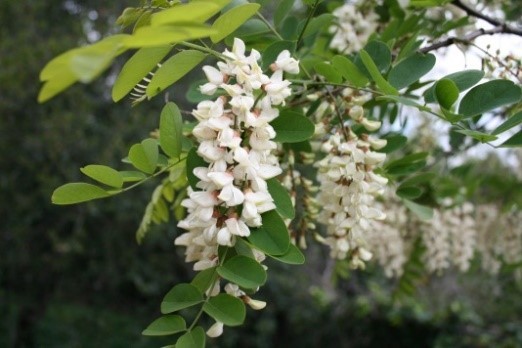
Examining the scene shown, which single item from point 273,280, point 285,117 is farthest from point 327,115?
point 273,280

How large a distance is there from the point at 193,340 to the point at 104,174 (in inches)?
7.6

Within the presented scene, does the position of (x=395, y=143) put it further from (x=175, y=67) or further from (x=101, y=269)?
(x=101, y=269)

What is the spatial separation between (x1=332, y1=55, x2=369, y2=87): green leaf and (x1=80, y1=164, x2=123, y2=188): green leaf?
0.27 meters

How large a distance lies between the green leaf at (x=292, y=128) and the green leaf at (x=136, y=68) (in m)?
0.16

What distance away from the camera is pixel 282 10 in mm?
877

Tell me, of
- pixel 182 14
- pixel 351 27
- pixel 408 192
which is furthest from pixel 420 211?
pixel 182 14

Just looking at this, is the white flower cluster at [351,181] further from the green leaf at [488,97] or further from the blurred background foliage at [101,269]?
the blurred background foliage at [101,269]

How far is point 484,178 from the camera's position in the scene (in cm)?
177

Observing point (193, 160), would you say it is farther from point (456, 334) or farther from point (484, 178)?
point (456, 334)

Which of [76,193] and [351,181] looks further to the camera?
[351,181]

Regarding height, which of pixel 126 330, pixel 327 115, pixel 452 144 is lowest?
pixel 126 330

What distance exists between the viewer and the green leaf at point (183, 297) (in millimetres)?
565

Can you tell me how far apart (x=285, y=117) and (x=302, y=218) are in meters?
0.22

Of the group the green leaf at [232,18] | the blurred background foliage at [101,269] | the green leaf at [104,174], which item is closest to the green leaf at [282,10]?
the green leaf at [232,18]
